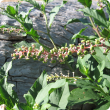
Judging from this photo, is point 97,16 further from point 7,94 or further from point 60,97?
point 7,94

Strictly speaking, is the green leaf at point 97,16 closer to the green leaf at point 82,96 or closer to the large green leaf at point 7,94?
the green leaf at point 82,96

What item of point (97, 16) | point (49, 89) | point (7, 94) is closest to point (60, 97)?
point (49, 89)

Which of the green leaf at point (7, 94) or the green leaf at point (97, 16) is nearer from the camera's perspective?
the green leaf at point (7, 94)

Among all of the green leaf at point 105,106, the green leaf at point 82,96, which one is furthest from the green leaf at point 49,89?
the green leaf at point 105,106

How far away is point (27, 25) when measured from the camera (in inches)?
63.4

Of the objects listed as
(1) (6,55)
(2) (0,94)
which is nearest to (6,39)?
(1) (6,55)

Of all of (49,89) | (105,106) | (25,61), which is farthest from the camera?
(25,61)

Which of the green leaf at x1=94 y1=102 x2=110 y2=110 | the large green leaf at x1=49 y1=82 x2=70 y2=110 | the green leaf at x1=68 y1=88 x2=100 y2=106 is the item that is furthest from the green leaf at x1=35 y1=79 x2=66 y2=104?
the green leaf at x1=94 y1=102 x2=110 y2=110

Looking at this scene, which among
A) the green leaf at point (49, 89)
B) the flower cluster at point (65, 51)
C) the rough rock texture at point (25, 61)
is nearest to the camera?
the green leaf at point (49, 89)

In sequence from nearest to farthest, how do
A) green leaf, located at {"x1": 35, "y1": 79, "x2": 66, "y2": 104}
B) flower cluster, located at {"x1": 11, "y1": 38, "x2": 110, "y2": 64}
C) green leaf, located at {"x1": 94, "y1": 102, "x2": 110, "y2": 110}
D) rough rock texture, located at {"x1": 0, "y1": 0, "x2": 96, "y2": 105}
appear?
green leaf, located at {"x1": 35, "y1": 79, "x2": 66, "y2": 104} → flower cluster, located at {"x1": 11, "y1": 38, "x2": 110, "y2": 64} → green leaf, located at {"x1": 94, "y1": 102, "x2": 110, "y2": 110} → rough rock texture, located at {"x1": 0, "y1": 0, "x2": 96, "y2": 105}

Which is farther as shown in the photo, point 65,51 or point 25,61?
point 25,61

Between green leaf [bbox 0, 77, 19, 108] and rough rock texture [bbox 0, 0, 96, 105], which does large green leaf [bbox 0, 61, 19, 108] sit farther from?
rough rock texture [bbox 0, 0, 96, 105]

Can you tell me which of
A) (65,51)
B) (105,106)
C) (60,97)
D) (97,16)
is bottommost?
(105,106)

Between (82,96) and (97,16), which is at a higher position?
(97,16)
